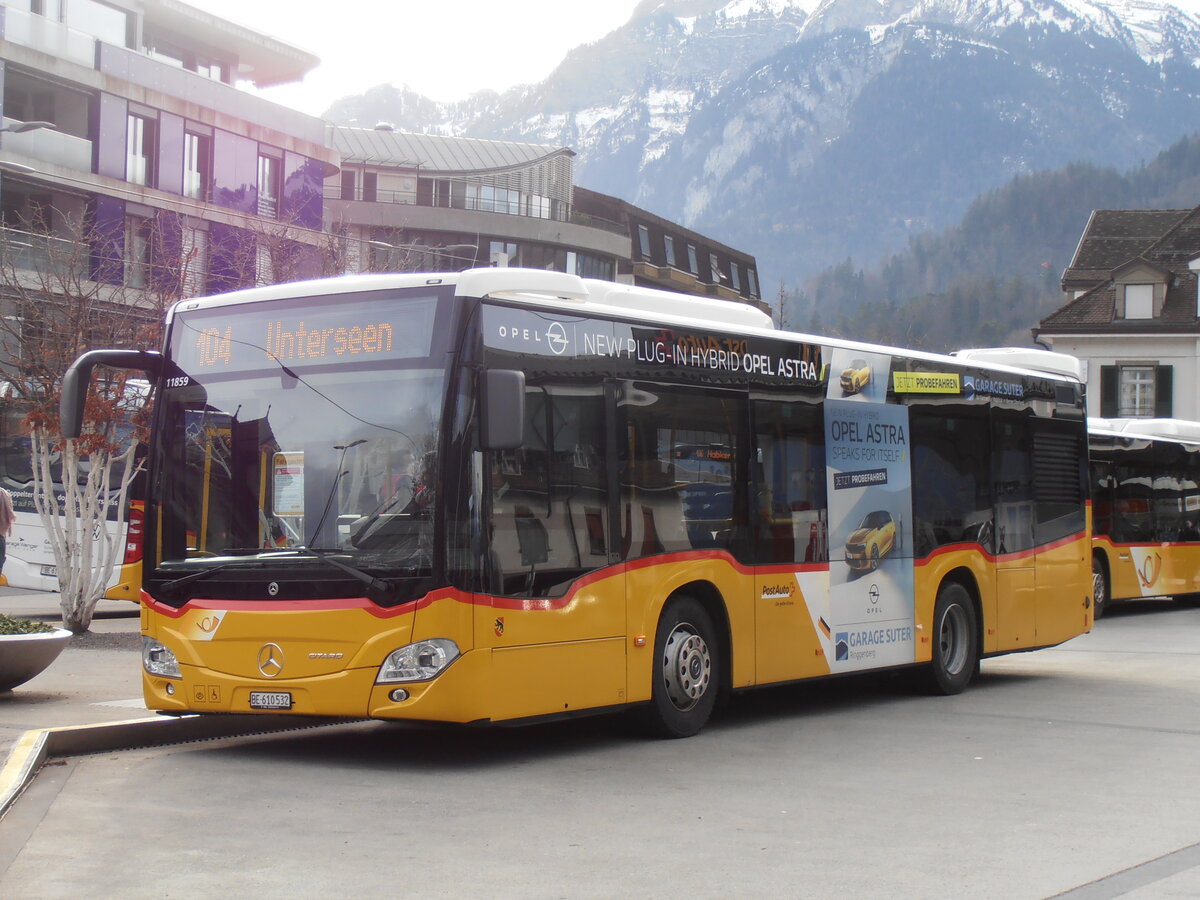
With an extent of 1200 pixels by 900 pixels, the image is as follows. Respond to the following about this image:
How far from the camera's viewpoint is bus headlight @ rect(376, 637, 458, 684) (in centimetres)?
914

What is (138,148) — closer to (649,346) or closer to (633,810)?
(649,346)

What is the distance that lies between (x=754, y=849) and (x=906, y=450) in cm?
689

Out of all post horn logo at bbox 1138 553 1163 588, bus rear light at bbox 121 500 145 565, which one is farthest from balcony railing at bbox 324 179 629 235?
post horn logo at bbox 1138 553 1163 588

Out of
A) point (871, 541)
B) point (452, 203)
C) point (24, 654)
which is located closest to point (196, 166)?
point (452, 203)

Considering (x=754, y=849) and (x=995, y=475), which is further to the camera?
(x=995, y=475)

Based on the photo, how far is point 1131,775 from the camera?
9.73 meters

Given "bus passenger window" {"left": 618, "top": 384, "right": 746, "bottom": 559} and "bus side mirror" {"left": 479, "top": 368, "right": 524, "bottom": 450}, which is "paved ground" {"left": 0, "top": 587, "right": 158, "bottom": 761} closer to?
"bus side mirror" {"left": 479, "top": 368, "right": 524, "bottom": 450}

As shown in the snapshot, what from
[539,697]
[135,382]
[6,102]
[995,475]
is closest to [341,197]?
[6,102]

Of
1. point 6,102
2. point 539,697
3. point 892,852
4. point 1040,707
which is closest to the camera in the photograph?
point 892,852

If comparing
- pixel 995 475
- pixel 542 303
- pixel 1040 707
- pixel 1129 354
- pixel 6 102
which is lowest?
pixel 1040 707

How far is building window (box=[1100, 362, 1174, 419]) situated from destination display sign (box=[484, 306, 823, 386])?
48792mm

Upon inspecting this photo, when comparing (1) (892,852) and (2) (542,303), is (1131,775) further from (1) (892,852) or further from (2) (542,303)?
(2) (542,303)

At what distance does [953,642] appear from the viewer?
14406mm

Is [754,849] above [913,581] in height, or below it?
below
